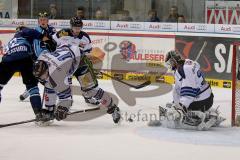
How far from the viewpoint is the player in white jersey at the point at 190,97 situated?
17.5ft

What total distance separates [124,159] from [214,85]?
4719 millimetres

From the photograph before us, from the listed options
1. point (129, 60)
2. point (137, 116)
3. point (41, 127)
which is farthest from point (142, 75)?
point (41, 127)

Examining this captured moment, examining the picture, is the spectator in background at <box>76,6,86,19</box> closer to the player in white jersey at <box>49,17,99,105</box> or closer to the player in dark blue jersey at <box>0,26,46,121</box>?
the player in white jersey at <box>49,17,99,105</box>

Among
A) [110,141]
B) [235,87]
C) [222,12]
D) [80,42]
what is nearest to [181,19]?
[222,12]

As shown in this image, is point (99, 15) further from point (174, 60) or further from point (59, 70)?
point (174, 60)

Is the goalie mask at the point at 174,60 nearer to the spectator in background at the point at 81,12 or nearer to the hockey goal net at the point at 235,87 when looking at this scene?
the hockey goal net at the point at 235,87

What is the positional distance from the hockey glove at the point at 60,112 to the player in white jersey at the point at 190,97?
0.98 m

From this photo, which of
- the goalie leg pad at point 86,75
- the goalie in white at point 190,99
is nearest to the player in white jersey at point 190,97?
the goalie in white at point 190,99

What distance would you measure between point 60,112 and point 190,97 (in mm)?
1269

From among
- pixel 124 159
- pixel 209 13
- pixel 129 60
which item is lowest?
pixel 124 159

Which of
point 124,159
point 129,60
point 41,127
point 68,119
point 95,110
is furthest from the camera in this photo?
point 129,60

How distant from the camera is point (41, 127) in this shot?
221 inches

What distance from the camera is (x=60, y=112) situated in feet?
18.3

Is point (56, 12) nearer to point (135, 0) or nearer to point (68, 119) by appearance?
point (135, 0)
